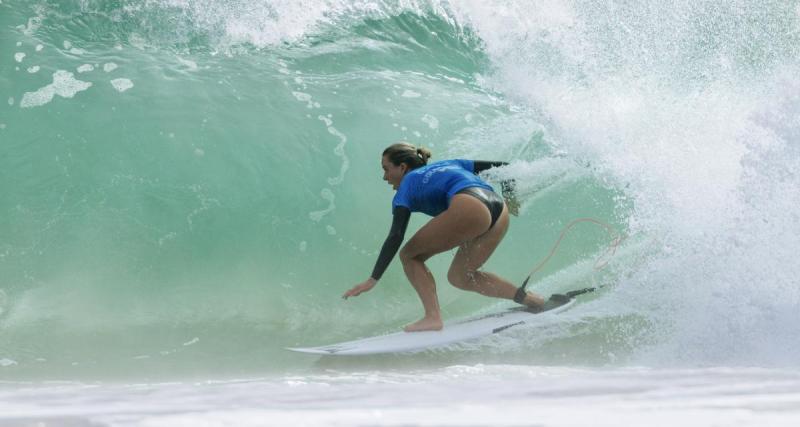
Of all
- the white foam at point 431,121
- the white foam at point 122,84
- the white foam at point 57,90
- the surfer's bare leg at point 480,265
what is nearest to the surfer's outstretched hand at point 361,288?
the surfer's bare leg at point 480,265

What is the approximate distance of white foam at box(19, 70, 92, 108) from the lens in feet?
20.3

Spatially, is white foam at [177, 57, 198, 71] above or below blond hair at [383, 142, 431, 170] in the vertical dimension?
below

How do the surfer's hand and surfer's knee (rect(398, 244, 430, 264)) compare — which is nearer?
surfer's knee (rect(398, 244, 430, 264))

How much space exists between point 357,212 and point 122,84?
230cm

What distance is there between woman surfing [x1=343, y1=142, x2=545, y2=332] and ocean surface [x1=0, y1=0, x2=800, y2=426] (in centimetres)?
33

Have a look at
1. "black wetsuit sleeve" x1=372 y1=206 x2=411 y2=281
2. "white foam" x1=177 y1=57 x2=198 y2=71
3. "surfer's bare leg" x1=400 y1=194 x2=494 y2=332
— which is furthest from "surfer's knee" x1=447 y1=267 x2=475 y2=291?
"white foam" x1=177 y1=57 x2=198 y2=71

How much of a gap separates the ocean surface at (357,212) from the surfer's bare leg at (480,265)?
0.29 meters

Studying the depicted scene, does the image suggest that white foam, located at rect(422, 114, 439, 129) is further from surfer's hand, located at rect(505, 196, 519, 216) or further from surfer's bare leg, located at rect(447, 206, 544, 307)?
surfer's bare leg, located at rect(447, 206, 544, 307)

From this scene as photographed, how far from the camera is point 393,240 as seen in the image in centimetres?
413

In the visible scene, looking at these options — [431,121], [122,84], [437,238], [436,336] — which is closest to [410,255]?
[437,238]

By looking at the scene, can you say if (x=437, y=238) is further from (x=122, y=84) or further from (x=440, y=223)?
(x=122, y=84)

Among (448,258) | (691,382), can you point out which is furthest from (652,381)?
(448,258)

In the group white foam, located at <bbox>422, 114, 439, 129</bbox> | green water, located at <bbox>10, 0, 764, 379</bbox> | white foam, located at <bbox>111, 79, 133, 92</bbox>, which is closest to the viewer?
green water, located at <bbox>10, 0, 764, 379</bbox>

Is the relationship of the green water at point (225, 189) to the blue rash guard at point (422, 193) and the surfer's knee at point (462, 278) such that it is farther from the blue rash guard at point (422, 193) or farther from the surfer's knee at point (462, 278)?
the blue rash guard at point (422, 193)
